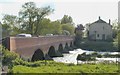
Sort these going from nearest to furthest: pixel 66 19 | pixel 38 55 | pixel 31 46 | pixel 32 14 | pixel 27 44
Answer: pixel 27 44 < pixel 31 46 < pixel 38 55 < pixel 32 14 < pixel 66 19

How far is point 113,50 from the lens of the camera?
268 ft

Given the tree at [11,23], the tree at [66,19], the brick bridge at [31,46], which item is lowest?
the brick bridge at [31,46]

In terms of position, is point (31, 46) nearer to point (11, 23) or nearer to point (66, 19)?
point (11, 23)

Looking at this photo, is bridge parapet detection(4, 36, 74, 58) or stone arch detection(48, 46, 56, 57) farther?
stone arch detection(48, 46, 56, 57)

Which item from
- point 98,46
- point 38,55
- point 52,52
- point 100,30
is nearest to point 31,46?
point 38,55

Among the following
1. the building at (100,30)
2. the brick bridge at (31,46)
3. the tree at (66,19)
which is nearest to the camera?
the brick bridge at (31,46)

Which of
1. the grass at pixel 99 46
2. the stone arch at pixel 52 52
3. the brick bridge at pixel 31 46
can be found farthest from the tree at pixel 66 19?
the stone arch at pixel 52 52

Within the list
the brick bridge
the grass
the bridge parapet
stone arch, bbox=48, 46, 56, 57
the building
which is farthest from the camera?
the building

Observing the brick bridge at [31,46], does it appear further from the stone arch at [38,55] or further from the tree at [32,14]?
the tree at [32,14]

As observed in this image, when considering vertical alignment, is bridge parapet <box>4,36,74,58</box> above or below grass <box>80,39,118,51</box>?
above

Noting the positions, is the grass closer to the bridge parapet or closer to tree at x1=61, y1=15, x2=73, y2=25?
the bridge parapet

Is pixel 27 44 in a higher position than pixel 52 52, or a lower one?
higher

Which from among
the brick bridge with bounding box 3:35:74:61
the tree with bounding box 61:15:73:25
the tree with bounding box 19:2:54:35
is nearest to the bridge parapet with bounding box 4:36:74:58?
the brick bridge with bounding box 3:35:74:61

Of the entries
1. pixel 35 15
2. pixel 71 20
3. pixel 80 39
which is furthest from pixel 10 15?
pixel 71 20
